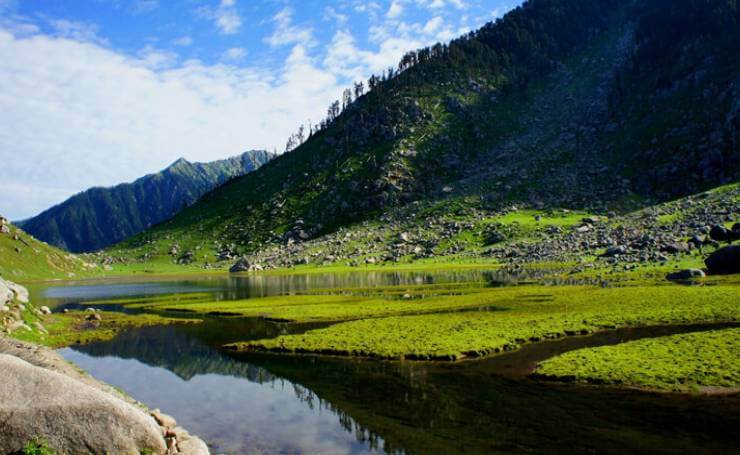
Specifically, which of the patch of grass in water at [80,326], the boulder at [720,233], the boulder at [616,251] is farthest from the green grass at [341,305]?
the boulder at [720,233]

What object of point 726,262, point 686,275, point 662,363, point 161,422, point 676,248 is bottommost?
point 662,363

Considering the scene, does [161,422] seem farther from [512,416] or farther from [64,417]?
[512,416]

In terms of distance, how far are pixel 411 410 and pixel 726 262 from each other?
273 feet

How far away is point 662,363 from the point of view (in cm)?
3350

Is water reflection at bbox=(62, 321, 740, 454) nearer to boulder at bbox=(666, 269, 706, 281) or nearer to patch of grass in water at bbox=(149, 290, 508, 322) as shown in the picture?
patch of grass in water at bbox=(149, 290, 508, 322)

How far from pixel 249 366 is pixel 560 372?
1019 inches

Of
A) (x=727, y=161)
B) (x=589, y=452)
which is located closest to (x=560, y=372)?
(x=589, y=452)

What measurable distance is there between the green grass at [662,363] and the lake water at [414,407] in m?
1.79

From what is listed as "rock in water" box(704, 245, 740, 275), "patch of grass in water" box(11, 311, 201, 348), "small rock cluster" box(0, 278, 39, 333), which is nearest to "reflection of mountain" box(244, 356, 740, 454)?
"small rock cluster" box(0, 278, 39, 333)

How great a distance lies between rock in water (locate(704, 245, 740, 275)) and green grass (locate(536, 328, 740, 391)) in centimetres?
5481

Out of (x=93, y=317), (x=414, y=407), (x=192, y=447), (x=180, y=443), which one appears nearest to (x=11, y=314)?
(x=93, y=317)

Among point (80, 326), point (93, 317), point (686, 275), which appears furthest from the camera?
point (686, 275)

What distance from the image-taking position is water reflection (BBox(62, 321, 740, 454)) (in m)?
23.3

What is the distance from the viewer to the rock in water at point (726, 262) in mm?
84500
